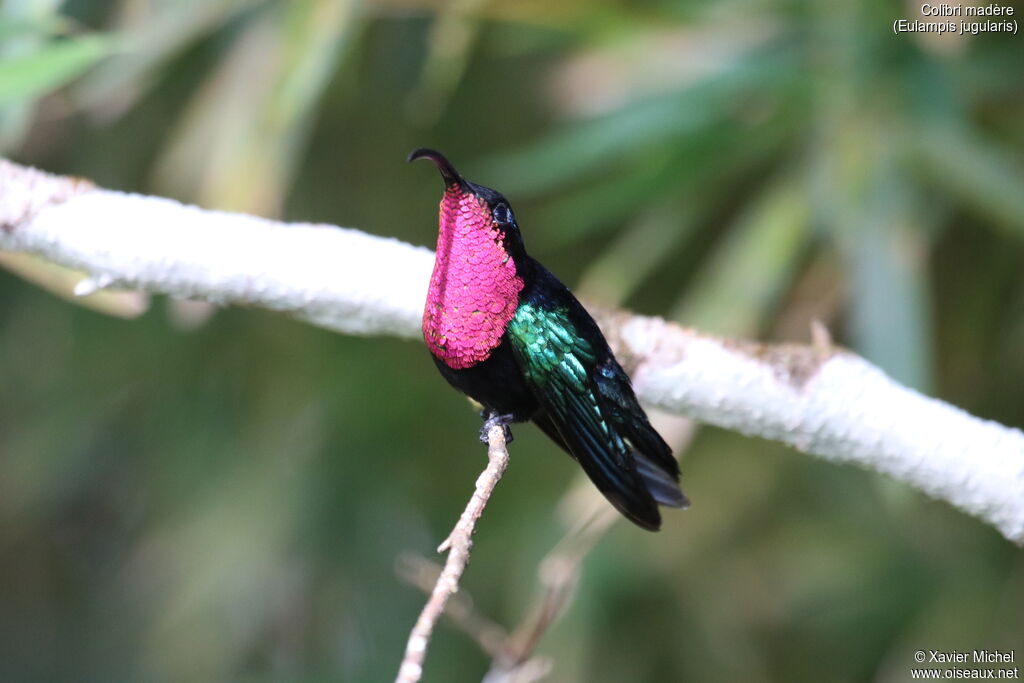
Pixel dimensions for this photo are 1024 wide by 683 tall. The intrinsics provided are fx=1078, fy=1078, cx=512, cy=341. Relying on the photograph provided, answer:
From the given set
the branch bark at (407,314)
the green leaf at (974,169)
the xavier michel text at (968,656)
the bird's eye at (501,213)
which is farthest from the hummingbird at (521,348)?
the xavier michel text at (968,656)

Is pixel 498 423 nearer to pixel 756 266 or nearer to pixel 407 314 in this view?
pixel 407 314

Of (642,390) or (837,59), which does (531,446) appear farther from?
(642,390)

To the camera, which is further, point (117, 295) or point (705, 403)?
point (117, 295)

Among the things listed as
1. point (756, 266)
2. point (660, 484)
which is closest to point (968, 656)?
point (756, 266)

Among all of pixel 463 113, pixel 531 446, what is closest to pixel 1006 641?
pixel 531 446

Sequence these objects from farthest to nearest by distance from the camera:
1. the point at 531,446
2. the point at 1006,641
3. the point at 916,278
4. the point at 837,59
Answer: the point at 531,446 < the point at 1006,641 < the point at 837,59 < the point at 916,278

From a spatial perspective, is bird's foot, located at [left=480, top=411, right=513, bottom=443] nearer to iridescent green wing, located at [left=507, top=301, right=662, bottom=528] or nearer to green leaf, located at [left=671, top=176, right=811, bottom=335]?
iridescent green wing, located at [left=507, top=301, right=662, bottom=528]

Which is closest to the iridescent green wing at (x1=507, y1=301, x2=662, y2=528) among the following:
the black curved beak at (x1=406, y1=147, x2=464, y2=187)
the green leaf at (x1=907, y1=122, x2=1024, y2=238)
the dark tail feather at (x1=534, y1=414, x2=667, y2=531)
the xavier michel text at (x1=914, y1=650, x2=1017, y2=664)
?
the dark tail feather at (x1=534, y1=414, x2=667, y2=531)

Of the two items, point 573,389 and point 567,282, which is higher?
point 573,389
